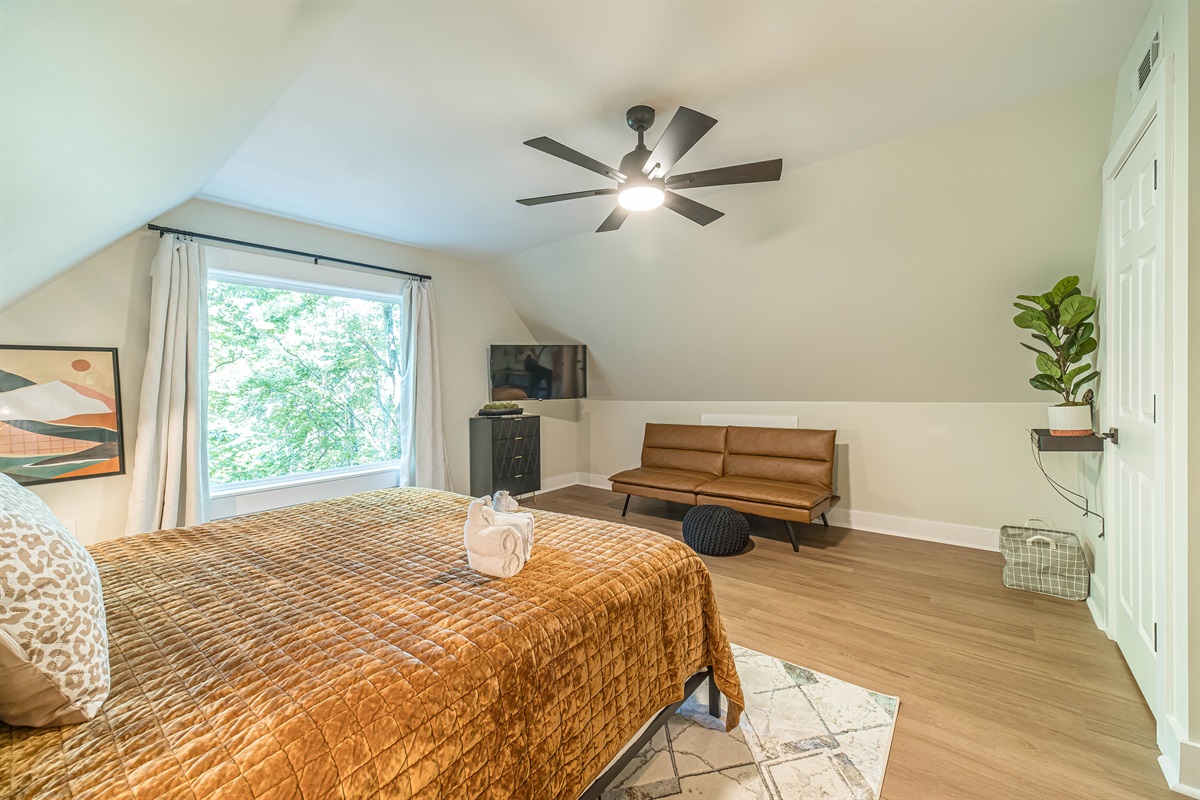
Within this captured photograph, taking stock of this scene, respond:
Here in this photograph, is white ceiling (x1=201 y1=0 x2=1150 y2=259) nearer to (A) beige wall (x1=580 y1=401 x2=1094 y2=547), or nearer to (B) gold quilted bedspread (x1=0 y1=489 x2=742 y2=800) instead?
(B) gold quilted bedspread (x1=0 y1=489 x2=742 y2=800)

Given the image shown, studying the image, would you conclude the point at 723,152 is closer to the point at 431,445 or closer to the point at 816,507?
the point at 816,507

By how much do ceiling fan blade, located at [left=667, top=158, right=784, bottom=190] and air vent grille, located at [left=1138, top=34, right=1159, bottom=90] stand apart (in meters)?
1.30

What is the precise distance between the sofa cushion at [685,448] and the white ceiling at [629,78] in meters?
2.75

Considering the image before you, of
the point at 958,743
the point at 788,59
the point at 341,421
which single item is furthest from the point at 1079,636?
the point at 341,421

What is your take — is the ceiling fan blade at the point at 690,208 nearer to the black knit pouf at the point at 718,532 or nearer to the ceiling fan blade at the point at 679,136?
the ceiling fan blade at the point at 679,136

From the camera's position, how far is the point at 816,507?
396cm

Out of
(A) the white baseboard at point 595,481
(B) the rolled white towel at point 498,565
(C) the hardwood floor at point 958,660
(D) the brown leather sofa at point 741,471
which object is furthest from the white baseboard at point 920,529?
(B) the rolled white towel at point 498,565

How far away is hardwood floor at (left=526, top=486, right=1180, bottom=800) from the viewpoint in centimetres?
173

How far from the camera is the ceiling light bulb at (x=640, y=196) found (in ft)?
7.77

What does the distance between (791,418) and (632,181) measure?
3301mm

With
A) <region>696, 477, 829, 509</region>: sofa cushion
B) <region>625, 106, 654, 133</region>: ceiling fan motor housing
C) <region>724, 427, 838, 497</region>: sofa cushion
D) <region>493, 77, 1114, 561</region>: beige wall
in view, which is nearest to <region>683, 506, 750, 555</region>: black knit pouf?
<region>696, 477, 829, 509</region>: sofa cushion

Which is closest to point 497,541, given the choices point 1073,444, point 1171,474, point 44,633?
point 44,633

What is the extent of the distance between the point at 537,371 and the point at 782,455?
8.75 ft

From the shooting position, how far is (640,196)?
2428 mm
